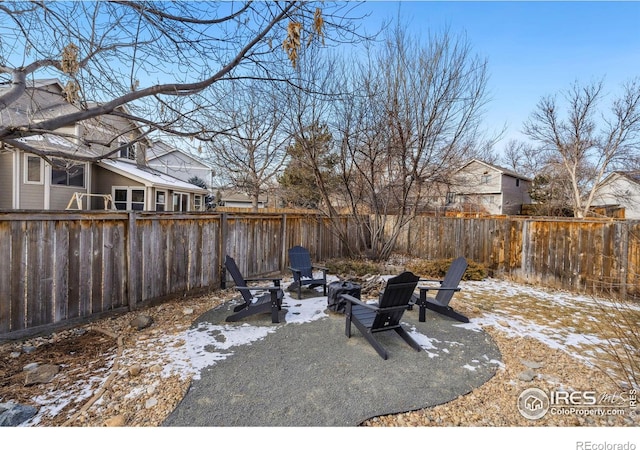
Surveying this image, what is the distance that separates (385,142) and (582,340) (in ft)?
18.4

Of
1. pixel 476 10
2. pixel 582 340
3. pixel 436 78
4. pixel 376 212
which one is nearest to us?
pixel 582 340

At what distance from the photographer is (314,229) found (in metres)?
9.15

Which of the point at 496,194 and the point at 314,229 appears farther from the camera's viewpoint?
the point at 496,194

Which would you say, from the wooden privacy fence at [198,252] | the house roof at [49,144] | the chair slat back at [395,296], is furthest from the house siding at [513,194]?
the house roof at [49,144]

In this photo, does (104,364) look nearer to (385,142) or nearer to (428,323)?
(428,323)

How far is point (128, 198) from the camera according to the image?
1246cm

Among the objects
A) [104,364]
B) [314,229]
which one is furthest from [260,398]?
[314,229]

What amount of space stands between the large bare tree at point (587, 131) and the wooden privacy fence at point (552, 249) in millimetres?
13630

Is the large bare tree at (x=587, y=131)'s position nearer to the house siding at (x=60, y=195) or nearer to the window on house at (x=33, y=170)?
the house siding at (x=60, y=195)

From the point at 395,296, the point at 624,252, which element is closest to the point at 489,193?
the point at 624,252

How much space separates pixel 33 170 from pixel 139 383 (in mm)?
11108

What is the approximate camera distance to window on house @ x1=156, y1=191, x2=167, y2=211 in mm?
13383

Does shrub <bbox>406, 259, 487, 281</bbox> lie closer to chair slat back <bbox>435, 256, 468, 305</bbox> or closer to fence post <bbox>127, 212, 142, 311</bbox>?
chair slat back <bbox>435, 256, 468, 305</bbox>

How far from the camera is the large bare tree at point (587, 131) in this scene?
16.1m
